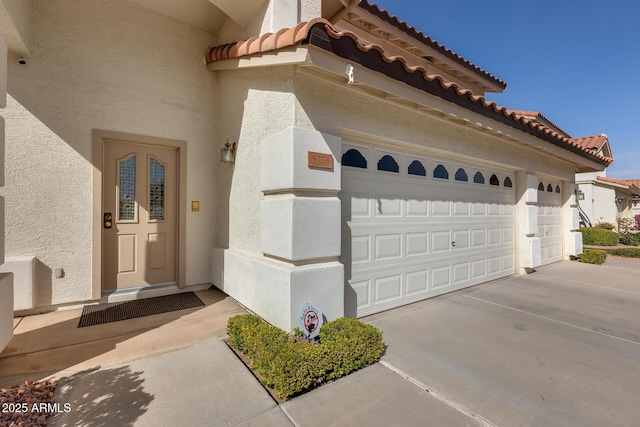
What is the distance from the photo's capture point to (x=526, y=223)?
280 inches

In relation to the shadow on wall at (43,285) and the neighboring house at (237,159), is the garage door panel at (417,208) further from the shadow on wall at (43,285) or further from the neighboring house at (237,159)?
the shadow on wall at (43,285)

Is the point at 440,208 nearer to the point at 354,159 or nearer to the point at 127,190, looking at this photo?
the point at 354,159

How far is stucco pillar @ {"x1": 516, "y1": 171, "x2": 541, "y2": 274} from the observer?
7.12 m

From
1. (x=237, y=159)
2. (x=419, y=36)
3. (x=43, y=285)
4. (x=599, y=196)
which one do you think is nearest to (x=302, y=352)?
(x=237, y=159)

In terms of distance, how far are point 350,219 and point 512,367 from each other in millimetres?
2496

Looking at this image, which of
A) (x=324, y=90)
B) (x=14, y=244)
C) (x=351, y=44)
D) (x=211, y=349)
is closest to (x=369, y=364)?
(x=211, y=349)

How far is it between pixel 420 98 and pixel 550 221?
24.9 feet

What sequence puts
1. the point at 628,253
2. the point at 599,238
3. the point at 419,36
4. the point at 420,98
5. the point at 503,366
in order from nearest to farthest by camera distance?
the point at 503,366 < the point at 420,98 < the point at 419,36 < the point at 628,253 < the point at 599,238

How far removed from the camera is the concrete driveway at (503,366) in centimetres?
230

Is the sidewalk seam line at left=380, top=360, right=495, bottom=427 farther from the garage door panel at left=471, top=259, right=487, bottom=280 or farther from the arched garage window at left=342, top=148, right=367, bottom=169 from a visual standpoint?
the garage door panel at left=471, top=259, right=487, bottom=280

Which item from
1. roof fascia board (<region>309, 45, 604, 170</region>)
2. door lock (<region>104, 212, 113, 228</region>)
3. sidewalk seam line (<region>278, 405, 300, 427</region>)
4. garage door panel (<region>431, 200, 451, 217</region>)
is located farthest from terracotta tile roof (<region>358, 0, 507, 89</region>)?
sidewalk seam line (<region>278, 405, 300, 427</region>)

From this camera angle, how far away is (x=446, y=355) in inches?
125

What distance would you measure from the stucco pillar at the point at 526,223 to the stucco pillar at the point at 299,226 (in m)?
5.99

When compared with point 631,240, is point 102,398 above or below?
below
